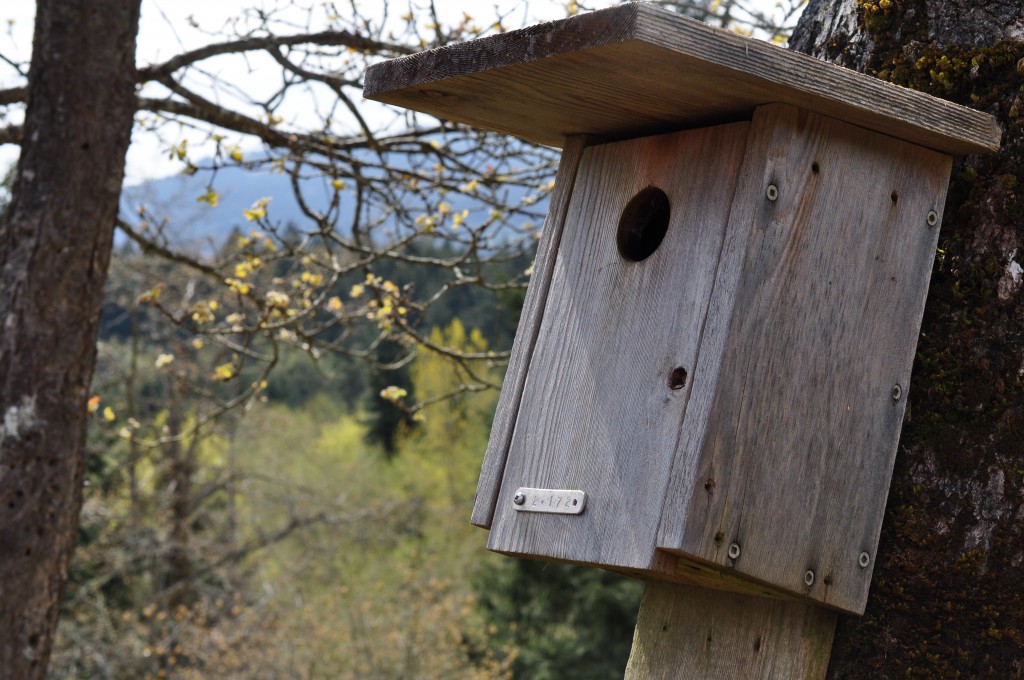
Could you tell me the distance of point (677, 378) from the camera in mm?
1729

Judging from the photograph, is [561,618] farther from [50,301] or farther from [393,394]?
[50,301]

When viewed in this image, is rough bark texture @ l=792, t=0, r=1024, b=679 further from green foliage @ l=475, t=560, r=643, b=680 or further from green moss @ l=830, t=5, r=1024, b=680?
green foliage @ l=475, t=560, r=643, b=680

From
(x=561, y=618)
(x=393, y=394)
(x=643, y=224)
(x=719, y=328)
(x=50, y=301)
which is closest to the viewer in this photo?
(x=719, y=328)

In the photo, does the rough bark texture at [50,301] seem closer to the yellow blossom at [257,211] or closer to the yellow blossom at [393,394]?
the yellow blossom at [257,211]

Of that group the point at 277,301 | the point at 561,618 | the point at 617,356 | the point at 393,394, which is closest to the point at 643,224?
the point at 617,356

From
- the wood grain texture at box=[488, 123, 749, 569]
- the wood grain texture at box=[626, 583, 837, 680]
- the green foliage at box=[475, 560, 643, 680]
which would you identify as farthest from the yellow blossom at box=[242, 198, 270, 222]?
the green foliage at box=[475, 560, 643, 680]

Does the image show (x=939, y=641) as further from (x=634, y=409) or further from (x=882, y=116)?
(x=882, y=116)

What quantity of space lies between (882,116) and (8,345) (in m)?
3.07

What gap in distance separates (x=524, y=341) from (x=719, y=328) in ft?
1.48

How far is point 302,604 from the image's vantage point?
1496cm

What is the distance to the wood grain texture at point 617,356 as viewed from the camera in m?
1.71

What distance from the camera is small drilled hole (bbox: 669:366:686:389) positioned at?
1.71 metres

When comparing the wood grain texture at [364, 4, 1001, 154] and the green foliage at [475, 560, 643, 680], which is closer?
the wood grain texture at [364, 4, 1001, 154]

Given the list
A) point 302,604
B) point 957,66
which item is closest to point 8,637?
point 957,66
